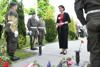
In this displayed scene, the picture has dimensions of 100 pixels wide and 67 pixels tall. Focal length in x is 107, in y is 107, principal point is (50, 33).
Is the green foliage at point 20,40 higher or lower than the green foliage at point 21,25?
lower

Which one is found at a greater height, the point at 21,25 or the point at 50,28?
the point at 21,25

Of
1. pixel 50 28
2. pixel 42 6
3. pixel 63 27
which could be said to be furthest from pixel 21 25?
pixel 42 6

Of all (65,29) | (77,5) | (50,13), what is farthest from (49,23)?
(77,5)

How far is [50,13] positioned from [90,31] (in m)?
8.77

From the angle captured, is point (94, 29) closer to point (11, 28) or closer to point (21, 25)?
point (11, 28)

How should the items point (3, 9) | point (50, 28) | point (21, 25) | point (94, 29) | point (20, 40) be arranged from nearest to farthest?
point (94, 29) → point (20, 40) → point (21, 25) → point (50, 28) → point (3, 9)

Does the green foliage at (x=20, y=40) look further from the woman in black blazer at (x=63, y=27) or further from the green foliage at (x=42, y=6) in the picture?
the green foliage at (x=42, y=6)

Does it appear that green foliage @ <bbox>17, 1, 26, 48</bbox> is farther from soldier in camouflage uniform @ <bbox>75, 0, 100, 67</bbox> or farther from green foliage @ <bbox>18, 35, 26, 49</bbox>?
soldier in camouflage uniform @ <bbox>75, 0, 100, 67</bbox>

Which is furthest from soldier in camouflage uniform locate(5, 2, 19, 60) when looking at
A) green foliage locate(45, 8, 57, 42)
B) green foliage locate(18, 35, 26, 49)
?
green foliage locate(45, 8, 57, 42)

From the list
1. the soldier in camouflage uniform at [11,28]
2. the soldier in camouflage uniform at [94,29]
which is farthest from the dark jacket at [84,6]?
the soldier in camouflage uniform at [11,28]

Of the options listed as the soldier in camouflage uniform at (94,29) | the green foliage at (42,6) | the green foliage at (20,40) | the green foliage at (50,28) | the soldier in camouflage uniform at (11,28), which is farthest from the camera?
the green foliage at (42,6)

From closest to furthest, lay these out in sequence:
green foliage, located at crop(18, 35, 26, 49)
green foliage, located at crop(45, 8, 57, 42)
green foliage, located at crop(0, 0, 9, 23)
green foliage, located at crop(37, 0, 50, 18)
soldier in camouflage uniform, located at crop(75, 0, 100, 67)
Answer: soldier in camouflage uniform, located at crop(75, 0, 100, 67) → green foliage, located at crop(18, 35, 26, 49) → green foliage, located at crop(45, 8, 57, 42) → green foliage, located at crop(0, 0, 9, 23) → green foliage, located at crop(37, 0, 50, 18)

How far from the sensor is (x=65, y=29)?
16.9ft

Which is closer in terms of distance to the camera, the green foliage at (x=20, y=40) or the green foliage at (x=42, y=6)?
the green foliage at (x=20, y=40)
